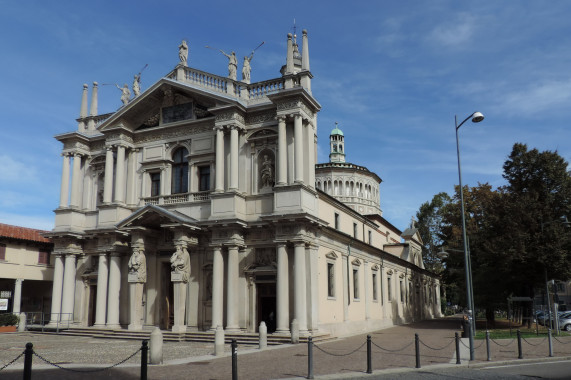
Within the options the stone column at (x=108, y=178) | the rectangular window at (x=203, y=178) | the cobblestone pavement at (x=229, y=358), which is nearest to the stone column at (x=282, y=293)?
the cobblestone pavement at (x=229, y=358)

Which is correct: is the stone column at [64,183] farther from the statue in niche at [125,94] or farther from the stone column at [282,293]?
the stone column at [282,293]

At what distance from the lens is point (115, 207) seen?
30.0m

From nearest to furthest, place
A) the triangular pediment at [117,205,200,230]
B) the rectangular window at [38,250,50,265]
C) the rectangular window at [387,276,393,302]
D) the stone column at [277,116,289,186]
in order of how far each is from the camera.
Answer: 1. the stone column at [277,116,289,186]
2. the triangular pediment at [117,205,200,230]
3. the rectangular window at [38,250,50,265]
4. the rectangular window at [387,276,393,302]

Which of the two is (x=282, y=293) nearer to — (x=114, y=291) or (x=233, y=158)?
(x=233, y=158)

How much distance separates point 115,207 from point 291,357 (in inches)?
661

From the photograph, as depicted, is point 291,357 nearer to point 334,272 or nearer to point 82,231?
point 334,272

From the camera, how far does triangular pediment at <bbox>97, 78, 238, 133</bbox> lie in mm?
29938

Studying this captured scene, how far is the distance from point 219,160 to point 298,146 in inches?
185

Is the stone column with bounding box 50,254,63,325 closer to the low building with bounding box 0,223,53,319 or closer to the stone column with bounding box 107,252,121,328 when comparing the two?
the low building with bounding box 0,223,53,319

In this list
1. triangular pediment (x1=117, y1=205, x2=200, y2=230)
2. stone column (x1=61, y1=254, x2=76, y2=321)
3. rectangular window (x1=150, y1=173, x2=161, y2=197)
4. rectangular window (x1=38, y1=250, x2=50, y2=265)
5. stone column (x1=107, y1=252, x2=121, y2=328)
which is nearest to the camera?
triangular pediment (x1=117, y1=205, x2=200, y2=230)

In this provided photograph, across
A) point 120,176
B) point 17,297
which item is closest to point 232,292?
point 120,176

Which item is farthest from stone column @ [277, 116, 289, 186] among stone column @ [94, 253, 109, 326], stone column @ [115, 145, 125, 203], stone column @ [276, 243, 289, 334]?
stone column @ [94, 253, 109, 326]

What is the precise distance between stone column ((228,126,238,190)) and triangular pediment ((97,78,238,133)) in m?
2.63

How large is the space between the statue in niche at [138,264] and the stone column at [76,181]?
750cm
